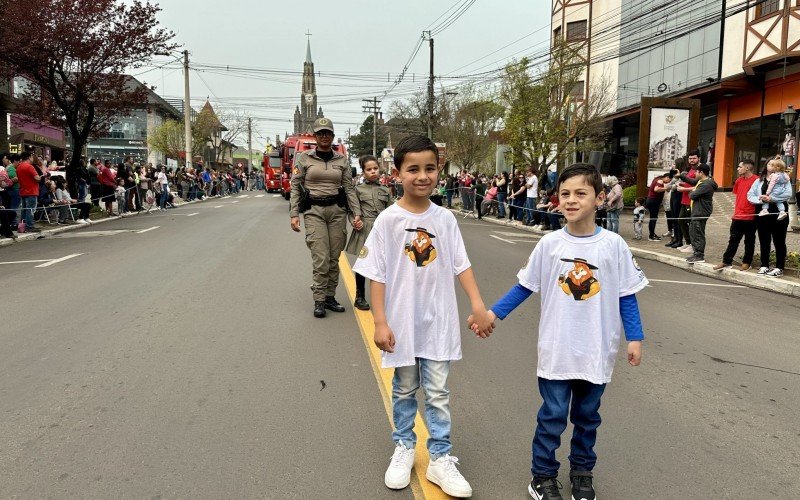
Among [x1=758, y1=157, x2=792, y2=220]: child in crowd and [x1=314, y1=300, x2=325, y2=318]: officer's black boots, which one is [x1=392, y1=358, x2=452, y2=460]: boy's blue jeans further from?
[x1=758, y1=157, x2=792, y2=220]: child in crowd

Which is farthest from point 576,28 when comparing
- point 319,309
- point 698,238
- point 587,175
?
point 587,175

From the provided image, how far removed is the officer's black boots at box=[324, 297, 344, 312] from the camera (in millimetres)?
6637

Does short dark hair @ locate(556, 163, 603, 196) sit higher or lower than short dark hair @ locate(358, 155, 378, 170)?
lower

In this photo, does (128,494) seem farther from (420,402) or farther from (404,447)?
(420,402)

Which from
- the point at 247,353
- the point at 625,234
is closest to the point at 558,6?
the point at 625,234

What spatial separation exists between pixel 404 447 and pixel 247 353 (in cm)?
240

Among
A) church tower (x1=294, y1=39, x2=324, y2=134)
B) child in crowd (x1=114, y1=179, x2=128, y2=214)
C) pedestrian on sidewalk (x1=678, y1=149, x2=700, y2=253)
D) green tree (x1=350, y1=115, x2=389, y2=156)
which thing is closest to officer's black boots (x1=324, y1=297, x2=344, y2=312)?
pedestrian on sidewalk (x1=678, y1=149, x2=700, y2=253)

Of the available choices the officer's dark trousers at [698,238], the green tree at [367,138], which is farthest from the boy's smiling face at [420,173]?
the green tree at [367,138]

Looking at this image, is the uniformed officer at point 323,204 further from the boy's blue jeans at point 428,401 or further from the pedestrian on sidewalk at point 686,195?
the pedestrian on sidewalk at point 686,195

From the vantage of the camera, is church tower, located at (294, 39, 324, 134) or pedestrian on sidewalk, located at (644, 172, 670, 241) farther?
church tower, located at (294, 39, 324, 134)

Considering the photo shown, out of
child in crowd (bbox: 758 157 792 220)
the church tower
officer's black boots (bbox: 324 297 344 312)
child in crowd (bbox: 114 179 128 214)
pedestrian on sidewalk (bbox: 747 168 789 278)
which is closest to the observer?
officer's black boots (bbox: 324 297 344 312)

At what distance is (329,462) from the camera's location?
128 inches

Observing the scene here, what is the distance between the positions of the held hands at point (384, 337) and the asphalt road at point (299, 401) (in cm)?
71

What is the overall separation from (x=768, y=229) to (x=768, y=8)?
15.2 metres
